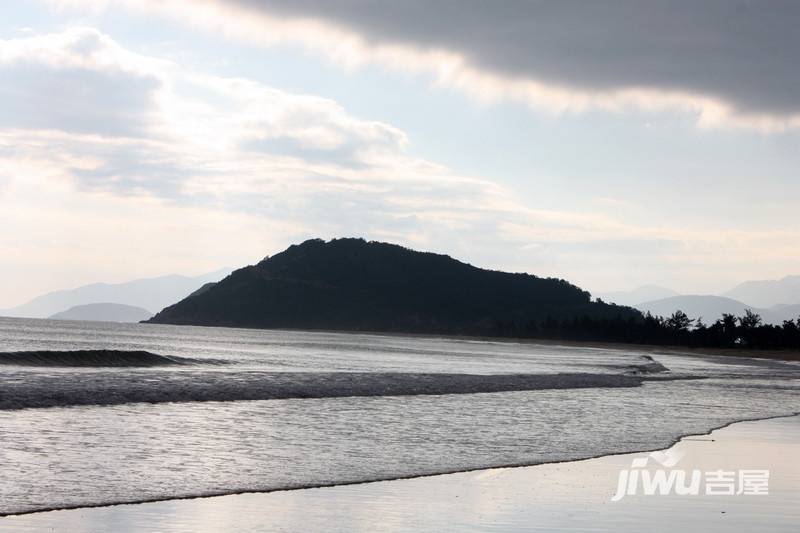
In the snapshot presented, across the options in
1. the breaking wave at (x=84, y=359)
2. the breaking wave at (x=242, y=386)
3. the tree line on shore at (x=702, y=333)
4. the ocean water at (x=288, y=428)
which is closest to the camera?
the ocean water at (x=288, y=428)

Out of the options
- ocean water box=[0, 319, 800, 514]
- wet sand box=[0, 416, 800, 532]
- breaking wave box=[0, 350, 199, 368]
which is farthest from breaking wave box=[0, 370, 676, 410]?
wet sand box=[0, 416, 800, 532]

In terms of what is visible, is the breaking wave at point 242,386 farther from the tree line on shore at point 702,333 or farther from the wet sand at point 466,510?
the tree line on shore at point 702,333

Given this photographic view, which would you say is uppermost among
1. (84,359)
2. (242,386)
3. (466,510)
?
(84,359)

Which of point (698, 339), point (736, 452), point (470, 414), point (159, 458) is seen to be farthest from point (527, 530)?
point (698, 339)

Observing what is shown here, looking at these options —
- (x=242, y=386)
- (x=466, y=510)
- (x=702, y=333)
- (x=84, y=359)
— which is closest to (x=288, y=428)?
(x=466, y=510)

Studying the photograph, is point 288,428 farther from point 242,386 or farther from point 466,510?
point 242,386

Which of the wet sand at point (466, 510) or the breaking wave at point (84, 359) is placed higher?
the breaking wave at point (84, 359)

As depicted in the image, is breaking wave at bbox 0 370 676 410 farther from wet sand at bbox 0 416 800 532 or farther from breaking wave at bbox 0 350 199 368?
wet sand at bbox 0 416 800 532

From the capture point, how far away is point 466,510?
11156 mm

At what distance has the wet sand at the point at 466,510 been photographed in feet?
33.0

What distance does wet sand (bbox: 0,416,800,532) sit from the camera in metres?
10.0

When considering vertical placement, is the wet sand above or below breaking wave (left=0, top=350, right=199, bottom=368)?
below

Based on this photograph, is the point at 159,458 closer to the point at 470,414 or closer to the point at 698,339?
the point at 470,414

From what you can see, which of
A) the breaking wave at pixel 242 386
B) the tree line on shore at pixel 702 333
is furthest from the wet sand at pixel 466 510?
the tree line on shore at pixel 702 333
